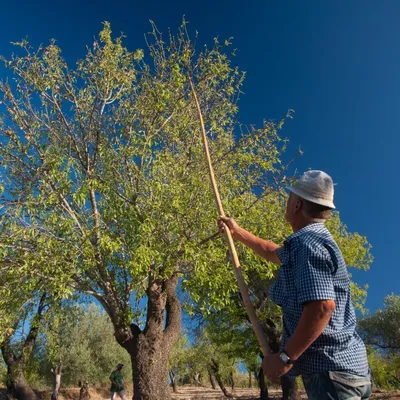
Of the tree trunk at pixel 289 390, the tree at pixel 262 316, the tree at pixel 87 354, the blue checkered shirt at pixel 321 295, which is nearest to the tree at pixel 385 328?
the tree at pixel 262 316

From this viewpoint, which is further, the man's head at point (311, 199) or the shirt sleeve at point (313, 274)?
the man's head at point (311, 199)

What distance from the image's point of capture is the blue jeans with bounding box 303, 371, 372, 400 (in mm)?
2453

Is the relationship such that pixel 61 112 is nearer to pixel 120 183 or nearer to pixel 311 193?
pixel 120 183

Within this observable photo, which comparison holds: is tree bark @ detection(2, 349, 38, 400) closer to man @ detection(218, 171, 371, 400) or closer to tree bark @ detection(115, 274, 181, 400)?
tree bark @ detection(115, 274, 181, 400)

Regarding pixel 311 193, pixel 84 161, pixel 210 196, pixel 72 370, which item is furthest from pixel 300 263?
pixel 72 370

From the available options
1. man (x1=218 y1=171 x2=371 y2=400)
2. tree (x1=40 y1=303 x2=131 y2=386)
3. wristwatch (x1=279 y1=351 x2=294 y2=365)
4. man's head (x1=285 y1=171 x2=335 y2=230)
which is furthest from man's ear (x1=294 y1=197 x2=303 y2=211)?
tree (x1=40 y1=303 x2=131 y2=386)

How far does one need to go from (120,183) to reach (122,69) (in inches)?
158

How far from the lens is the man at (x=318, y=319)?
2404 millimetres

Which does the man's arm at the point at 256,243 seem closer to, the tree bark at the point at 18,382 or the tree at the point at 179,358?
the tree bark at the point at 18,382

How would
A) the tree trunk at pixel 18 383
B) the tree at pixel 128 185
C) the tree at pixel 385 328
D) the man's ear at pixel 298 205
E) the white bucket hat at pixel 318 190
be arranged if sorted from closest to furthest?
the white bucket hat at pixel 318 190
the man's ear at pixel 298 205
the tree at pixel 128 185
the tree trunk at pixel 18 383
the tree at pixel 385 328

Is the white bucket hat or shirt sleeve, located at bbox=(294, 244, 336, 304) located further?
the white bucket hat

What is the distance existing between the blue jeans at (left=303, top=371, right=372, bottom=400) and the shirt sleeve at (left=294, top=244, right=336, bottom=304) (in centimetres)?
52

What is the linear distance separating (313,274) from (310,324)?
31 centimetres

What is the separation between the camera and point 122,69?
13500mm
